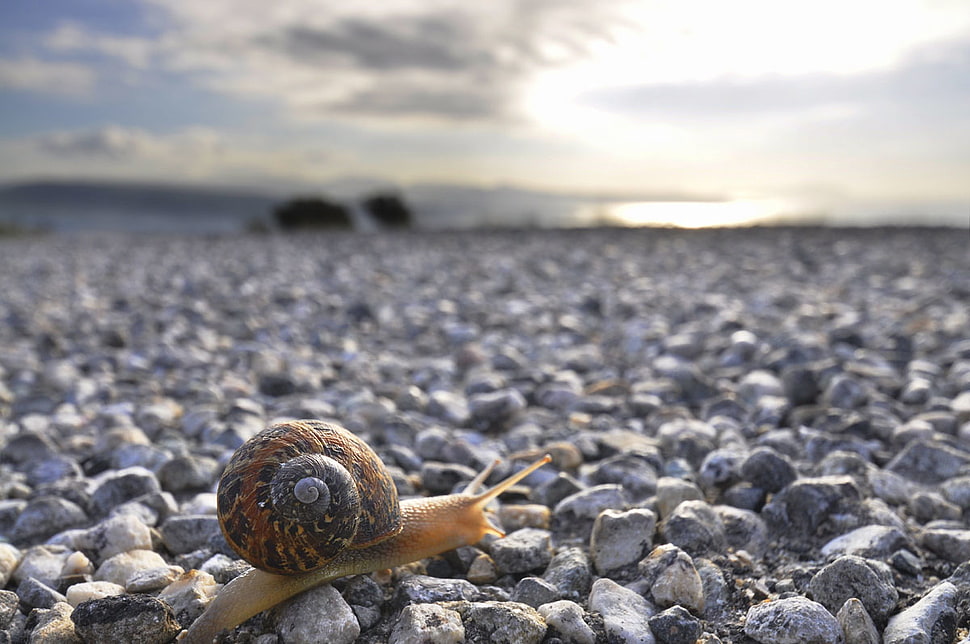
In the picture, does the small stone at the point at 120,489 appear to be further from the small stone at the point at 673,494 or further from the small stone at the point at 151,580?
the small stone at the point at 673,494

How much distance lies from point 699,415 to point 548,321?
2.40 metres

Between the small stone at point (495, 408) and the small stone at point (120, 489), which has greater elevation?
the small stone at point (495, 408)

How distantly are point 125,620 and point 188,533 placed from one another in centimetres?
58

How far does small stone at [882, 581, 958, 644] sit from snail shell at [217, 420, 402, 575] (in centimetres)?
138

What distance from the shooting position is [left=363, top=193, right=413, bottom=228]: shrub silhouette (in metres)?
18.5

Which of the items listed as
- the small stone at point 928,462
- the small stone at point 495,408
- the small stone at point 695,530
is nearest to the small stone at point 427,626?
the small stone at point 695,530

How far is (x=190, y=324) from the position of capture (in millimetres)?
6285

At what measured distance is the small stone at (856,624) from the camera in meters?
1.96

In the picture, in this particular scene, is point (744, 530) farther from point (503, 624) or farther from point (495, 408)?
point (495, 408)

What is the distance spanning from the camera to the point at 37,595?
2.21 metres

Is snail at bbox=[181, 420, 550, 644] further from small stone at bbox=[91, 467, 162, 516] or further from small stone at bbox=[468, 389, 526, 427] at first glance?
small stone at bbox=[468, 389, 526, 427]

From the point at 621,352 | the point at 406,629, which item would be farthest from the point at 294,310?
the point at 406,629

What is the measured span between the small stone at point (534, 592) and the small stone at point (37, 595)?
1.27m

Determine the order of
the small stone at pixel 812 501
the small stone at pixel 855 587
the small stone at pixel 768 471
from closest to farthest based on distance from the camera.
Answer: the small stone at pixel 855 587, the small stone at pixel 812 501, the small stone at pixel 768 471
